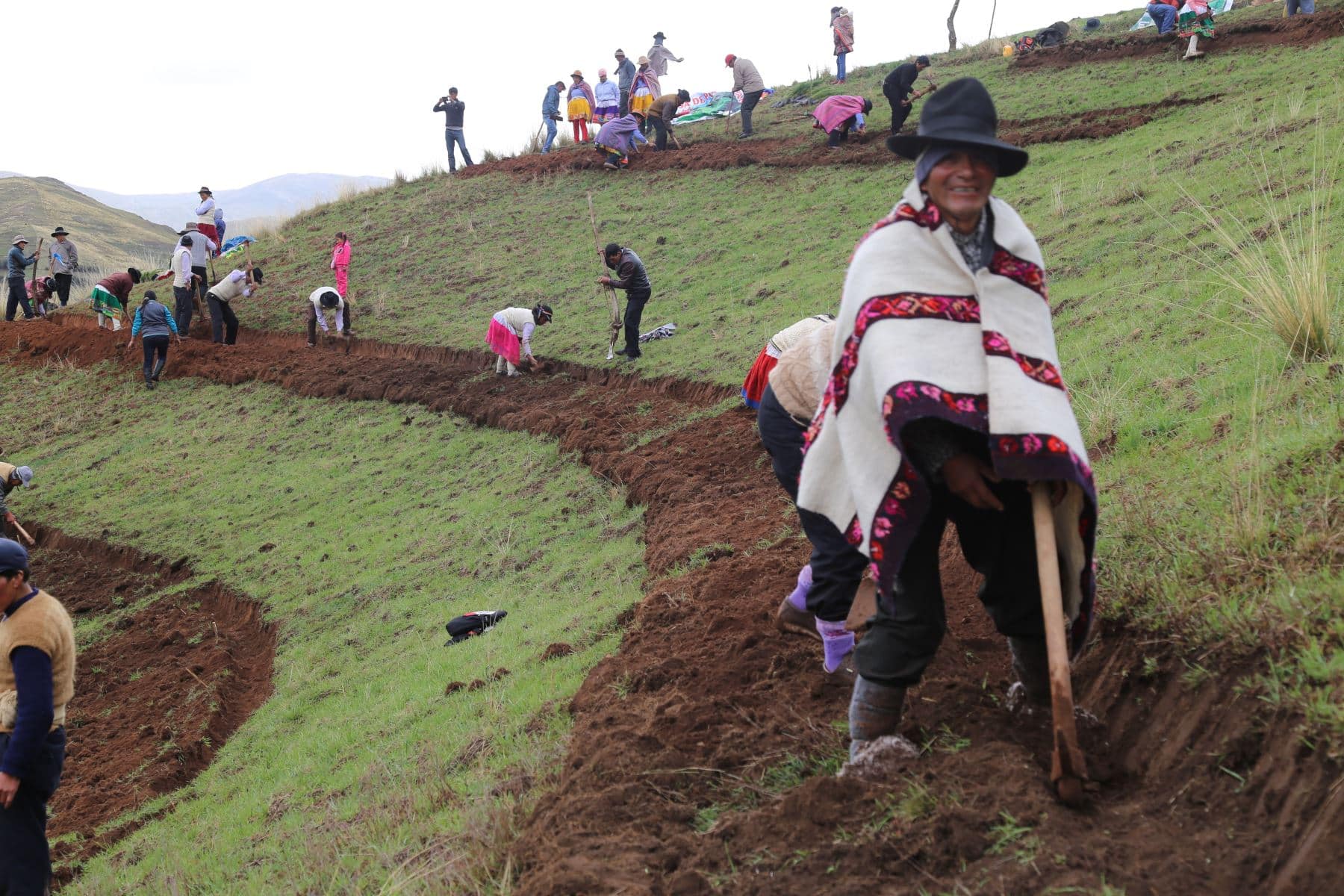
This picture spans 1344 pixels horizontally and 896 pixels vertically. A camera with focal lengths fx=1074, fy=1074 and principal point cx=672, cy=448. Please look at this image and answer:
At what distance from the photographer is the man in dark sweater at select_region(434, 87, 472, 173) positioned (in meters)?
29.0

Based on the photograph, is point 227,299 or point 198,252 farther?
point 198,252

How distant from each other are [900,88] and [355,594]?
16106 millimetres

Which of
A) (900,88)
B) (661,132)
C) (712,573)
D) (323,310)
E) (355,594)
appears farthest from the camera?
(661,132)

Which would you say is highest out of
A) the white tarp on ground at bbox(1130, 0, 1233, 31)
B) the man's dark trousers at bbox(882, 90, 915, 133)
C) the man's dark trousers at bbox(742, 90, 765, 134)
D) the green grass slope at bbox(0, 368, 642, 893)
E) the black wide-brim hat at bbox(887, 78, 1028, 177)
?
the white tarp on ground at bbox(1130, 0, 1233, 31)

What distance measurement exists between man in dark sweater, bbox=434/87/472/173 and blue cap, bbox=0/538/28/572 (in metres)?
25.8

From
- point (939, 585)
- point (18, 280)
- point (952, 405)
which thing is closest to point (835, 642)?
point (939, 585)

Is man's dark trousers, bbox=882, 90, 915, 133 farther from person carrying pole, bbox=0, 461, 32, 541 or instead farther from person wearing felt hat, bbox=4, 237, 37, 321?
person wearing felt hat, bbox=4, 237, 37, 321

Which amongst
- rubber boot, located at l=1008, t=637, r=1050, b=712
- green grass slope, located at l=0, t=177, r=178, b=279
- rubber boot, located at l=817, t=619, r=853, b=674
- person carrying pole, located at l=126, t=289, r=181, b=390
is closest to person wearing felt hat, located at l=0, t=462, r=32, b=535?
person carrying pole, located at l=126, t=289, r=181, b=390

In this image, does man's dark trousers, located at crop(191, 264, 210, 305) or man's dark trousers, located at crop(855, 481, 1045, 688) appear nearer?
man's dark trousers, located at crop(855, 481, 1045, 688)

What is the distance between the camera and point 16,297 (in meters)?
27.4

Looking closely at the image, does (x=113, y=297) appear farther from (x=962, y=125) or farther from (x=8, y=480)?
(x=962, y=125)

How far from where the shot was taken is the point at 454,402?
16016mm

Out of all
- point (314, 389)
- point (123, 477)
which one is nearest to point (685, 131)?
point (314, 389)

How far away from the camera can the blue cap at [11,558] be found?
16.0 feet
